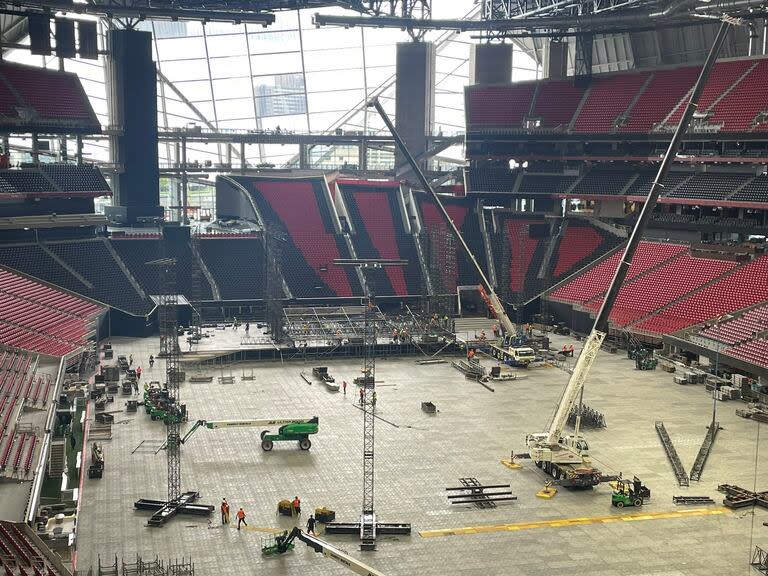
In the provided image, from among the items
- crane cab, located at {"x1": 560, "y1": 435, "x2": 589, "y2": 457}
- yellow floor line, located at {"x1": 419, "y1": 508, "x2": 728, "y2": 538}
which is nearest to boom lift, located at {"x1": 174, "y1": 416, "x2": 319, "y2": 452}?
yellow floor line, located at {"x1": 419, "y1": 508, "x2": 728, "y2": 538}

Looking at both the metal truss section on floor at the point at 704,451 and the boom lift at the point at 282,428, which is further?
the boom lift at the point at 282,428

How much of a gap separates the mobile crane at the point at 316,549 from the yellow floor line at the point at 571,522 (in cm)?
398

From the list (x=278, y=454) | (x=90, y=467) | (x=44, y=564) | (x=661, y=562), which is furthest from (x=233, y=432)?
(x=661, y=562)

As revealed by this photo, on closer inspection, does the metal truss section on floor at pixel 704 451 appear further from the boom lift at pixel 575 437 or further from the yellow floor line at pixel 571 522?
the boom lift at pixel 575 437

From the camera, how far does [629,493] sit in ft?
115

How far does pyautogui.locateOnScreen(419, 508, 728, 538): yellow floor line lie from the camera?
32500mm

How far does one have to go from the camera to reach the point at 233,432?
44.1m

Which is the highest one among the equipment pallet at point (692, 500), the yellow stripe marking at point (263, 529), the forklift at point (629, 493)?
the forklift at point (629, 493)

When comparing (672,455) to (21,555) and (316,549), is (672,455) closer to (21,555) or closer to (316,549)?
(316,549)

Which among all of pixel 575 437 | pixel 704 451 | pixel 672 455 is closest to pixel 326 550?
pixel 575 437

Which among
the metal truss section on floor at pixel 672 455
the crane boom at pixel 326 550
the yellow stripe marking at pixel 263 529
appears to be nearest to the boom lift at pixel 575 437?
the metal truss section on floor at pixel 672 455

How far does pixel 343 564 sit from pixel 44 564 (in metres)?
8.31

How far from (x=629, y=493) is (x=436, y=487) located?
701 cm

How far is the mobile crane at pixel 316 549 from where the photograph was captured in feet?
90.9
